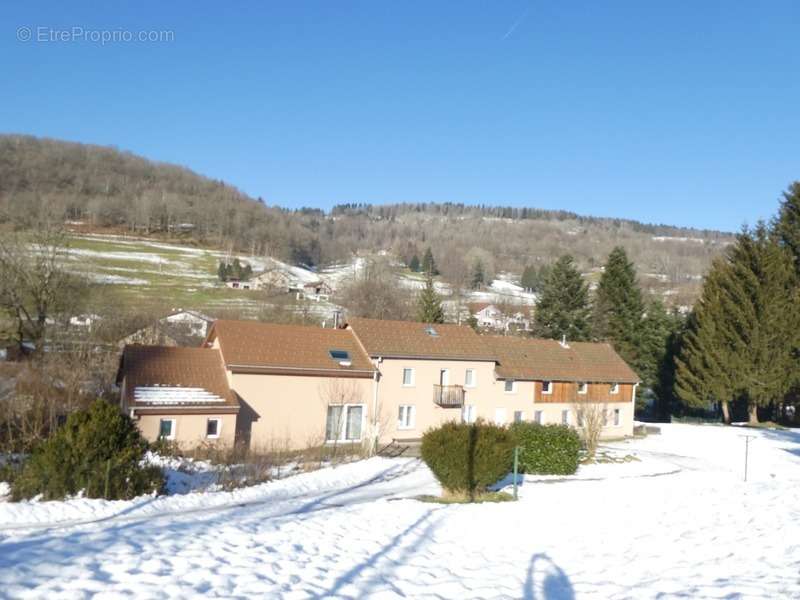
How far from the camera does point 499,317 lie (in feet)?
323

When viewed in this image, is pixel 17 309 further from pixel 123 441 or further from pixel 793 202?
pixel 793 202

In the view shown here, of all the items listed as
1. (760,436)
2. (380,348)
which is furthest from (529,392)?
(760,436)

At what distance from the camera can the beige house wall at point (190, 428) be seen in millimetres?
26109

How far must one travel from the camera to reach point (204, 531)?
10008mm

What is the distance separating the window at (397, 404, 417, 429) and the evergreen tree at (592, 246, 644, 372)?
25947 millimetres

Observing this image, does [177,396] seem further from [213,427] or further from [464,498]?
[464,498]

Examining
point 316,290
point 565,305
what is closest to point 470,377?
point 565,305

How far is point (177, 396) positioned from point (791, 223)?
143 feet

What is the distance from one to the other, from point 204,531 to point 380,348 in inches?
996

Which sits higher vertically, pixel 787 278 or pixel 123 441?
pixel 787 278

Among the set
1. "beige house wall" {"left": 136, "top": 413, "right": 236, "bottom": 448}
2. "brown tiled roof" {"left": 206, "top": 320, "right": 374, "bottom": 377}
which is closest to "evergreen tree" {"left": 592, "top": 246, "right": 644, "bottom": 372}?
"brown tiled roof" {"left": 206, "top": 320, "right": 374, "bottom": 377}

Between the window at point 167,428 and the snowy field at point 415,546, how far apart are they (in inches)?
367

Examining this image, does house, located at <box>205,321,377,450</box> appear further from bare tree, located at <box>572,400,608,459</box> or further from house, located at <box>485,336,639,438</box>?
house, located at <box>485,336,639,438</box>

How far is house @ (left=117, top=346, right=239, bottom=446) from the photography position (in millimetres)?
26359
